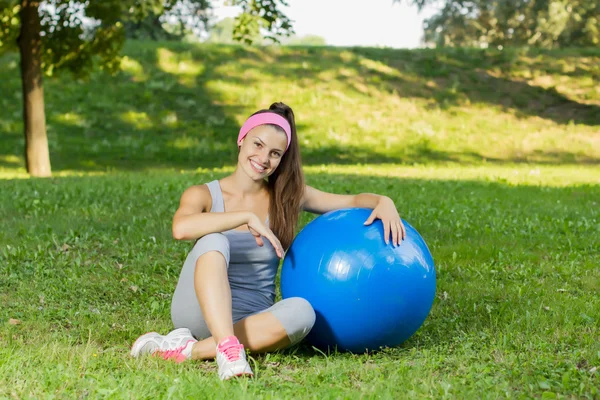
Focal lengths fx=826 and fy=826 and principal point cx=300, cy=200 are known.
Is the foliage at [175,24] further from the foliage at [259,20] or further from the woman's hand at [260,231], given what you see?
the woman's hand at [260,231]

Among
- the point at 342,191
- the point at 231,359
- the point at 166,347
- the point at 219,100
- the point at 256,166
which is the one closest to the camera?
the point at 231,359

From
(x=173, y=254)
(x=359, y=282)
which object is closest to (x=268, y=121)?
(x=359, y=282)

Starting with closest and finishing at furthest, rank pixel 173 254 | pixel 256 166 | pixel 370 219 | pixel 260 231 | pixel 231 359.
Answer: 1. pixel 231 359
2. pixel 260 231
3. pixel 370 219
4. pixel 256 166
5. pixel 173 254

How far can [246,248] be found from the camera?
530 centimetres

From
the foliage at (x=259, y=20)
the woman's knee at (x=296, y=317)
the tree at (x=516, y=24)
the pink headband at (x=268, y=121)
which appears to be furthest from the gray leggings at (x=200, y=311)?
the tree at (x=516, y=24)

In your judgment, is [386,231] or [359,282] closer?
[359,282]

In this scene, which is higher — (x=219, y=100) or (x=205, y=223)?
(x=205, y=223)

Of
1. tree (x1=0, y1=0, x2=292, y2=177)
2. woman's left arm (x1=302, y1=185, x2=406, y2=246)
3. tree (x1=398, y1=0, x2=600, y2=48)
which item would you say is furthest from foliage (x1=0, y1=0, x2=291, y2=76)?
tree (x1=398, y1=0, x2=600, y2=48)

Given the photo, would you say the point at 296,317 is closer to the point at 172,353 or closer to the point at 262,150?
the point at 172,353

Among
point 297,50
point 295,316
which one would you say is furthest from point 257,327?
point 297,50

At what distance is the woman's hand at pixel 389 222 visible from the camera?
5.14m

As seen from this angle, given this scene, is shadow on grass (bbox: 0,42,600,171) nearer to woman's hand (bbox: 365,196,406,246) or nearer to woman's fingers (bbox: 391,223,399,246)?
woman's hand (bbox: 365,196,406,246)

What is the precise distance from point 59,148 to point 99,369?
18.4 m

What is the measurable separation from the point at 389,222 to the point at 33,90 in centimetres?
1419
